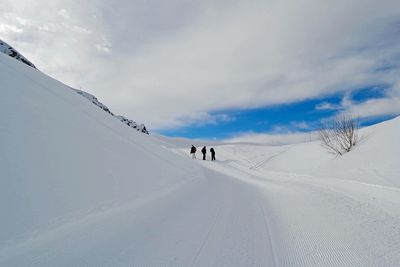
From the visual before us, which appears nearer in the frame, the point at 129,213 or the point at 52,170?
the point at 52,170

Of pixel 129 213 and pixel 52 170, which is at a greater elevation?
pixel 52 170

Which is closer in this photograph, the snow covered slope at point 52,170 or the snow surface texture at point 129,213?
the snow surface texture at point 129,213

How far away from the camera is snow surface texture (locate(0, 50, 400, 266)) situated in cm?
393

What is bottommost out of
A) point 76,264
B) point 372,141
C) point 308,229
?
point 76,264

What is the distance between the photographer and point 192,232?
5184 millimetres

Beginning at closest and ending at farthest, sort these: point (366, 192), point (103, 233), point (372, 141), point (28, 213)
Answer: point (28, 213) < point (103, 233) < point (366, 192) < point (372, 141)

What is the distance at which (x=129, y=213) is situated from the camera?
5848mm

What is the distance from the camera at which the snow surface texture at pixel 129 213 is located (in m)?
3.93

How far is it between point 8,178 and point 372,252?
6.52m

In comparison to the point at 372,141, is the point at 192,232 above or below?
below

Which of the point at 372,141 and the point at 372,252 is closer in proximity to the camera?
the point at 372,252

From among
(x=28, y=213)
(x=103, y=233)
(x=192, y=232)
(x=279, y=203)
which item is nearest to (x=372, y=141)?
(x=279, y=203)

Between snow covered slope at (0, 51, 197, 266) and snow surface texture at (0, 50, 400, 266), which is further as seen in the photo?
snow covered slope at (0, 51, 197, 266)

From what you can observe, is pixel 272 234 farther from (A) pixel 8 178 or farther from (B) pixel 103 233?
(A) pixel 8 178
